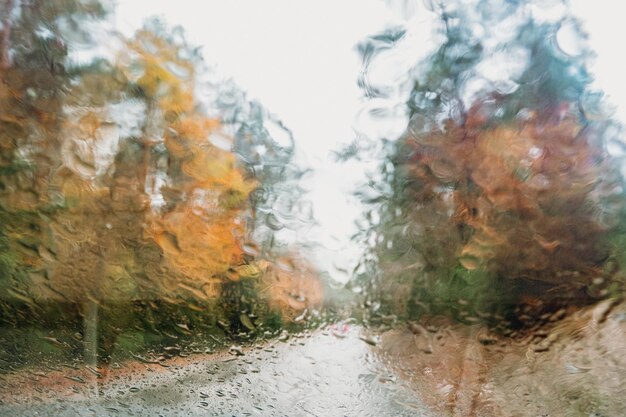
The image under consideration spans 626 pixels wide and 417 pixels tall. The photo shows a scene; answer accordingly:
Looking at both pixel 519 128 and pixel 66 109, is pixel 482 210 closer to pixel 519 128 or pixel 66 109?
pixel 519 128

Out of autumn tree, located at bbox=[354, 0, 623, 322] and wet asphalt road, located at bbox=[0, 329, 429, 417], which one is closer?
autumn tree, located at bbox=[354, 0, 623, 322]

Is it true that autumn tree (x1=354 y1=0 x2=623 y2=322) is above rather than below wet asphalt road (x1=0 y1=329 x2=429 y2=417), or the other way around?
above

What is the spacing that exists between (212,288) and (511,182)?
1820 millimetres

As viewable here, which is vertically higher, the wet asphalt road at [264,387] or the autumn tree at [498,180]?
the autumn tree at [498,180]

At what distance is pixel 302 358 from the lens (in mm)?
3264

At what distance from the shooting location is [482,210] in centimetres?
328

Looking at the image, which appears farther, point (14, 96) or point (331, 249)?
point (14, 96)

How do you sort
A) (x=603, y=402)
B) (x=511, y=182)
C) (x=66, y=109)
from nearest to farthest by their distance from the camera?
1. (x=603, y=402)
2. (x=511, y=182)
3. (x=66, y=109)

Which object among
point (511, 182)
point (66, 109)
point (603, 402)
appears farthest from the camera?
point (66, 109)

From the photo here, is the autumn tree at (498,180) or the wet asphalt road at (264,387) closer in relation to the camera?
the autumn tree at (498,180)

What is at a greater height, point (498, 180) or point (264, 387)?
point (498, 180)

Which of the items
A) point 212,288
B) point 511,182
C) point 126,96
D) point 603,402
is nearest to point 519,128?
point 511,182

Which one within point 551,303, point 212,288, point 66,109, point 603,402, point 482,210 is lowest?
point 603,402

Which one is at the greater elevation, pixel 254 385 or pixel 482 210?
pixel 482 210
